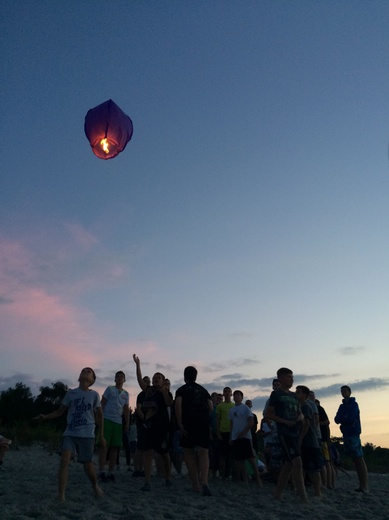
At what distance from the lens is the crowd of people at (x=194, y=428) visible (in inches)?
237

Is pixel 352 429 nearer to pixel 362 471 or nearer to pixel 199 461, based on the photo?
pixel 362 471

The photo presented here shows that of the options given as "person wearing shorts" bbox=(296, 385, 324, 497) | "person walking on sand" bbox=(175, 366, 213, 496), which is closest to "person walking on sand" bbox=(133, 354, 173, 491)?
"person walking on sand" bbox=(175, 366, 213, 496)

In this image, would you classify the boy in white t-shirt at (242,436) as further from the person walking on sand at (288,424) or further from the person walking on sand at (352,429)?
the person walking on sand at (352,429)

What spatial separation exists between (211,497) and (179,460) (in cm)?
363

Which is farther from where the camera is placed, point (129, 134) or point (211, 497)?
point (129, 134)

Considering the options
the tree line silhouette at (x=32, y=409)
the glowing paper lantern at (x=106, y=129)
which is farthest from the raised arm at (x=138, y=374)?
the tree line silhouette at (x=32, y=409)

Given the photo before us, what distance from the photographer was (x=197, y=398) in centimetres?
710

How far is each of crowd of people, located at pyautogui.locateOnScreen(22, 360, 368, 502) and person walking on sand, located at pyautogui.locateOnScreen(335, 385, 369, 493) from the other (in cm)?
2

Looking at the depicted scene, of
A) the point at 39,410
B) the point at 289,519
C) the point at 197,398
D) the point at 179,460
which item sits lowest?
the point at 289,519

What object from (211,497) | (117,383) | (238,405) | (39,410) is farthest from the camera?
(39,410)

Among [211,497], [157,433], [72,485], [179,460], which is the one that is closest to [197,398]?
[157,433]

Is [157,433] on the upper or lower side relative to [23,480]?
upper

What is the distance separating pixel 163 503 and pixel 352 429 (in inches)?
171

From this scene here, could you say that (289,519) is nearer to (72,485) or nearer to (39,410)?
(72,485)
